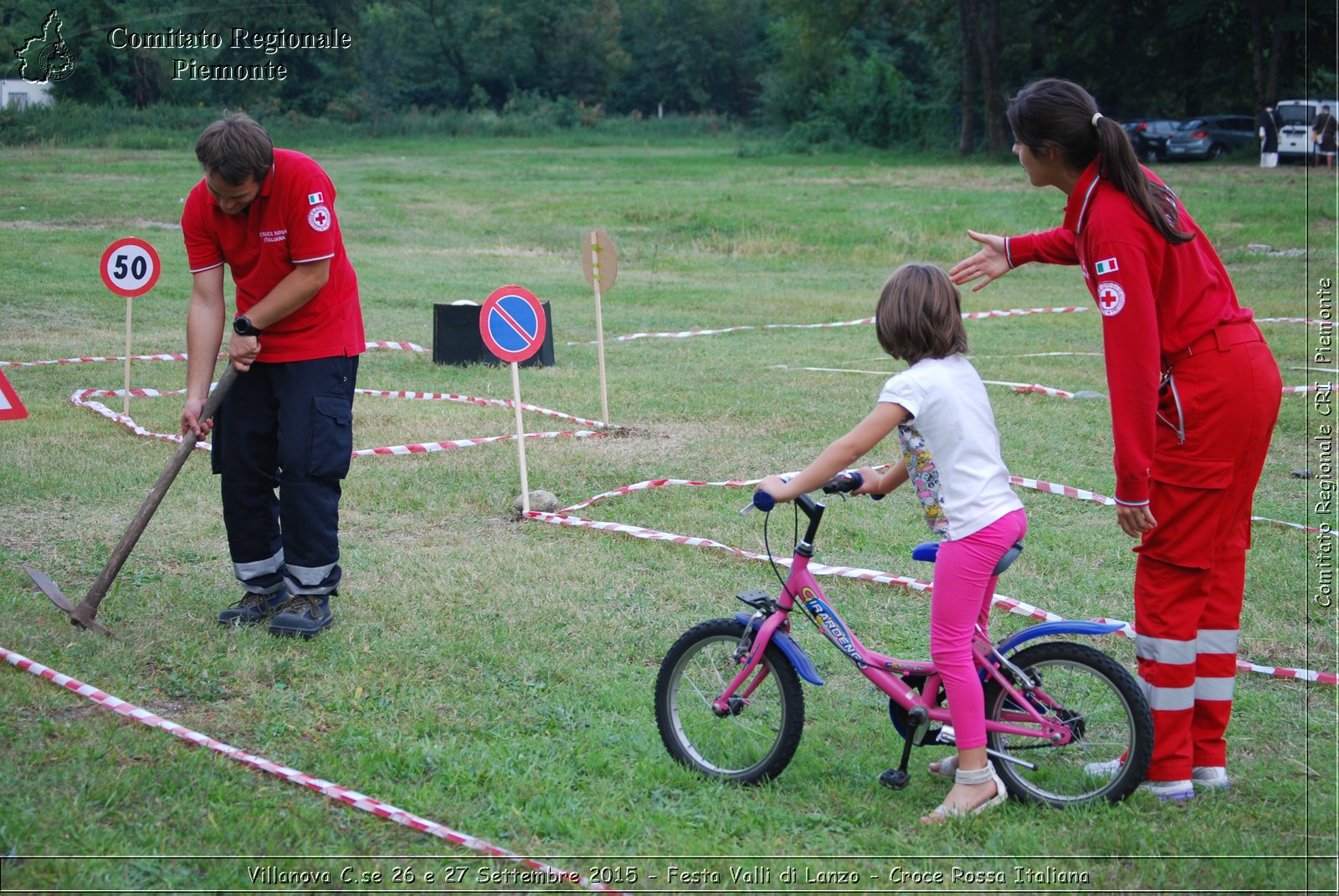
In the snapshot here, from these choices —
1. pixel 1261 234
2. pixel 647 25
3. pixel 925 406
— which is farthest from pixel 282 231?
pixel 647 25

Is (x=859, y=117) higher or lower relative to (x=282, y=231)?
higher

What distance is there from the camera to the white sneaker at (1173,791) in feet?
11.8

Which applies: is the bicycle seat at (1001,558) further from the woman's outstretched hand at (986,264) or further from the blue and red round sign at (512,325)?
the blue and red round sign at (512,325)

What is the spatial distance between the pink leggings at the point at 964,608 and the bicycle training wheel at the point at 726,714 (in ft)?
1.55

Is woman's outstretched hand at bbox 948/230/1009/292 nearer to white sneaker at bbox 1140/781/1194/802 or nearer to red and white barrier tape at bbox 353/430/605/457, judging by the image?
white sneaker at bbox 1140/781/1194/802

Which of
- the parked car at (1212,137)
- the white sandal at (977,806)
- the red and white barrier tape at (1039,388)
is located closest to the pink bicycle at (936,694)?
the white sandal at (977,806)

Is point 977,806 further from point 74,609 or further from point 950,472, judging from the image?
point 74,609


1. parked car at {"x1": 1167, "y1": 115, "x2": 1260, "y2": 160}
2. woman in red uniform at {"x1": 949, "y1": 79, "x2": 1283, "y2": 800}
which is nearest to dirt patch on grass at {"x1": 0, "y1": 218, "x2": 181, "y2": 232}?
woman in red uniform at {"x1": 949, "y1": 79, "x2": 1283, "y2": 800}

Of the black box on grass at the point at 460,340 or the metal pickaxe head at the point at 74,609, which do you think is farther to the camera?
the black box on grass at the point at 460,340

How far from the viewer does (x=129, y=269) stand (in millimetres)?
9141

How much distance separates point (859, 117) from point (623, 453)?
5248 cm

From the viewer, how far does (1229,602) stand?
11.8 feet

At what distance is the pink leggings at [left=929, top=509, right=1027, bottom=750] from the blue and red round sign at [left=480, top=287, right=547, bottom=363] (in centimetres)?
405

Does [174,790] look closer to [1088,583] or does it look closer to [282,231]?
[282,231]
